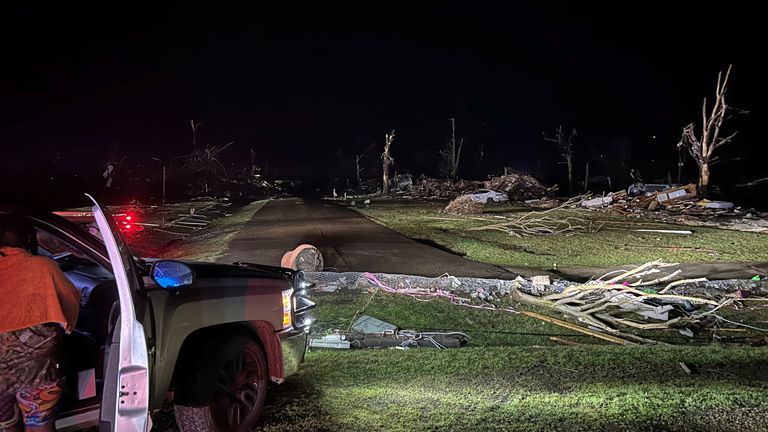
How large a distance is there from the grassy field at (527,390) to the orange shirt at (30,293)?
1.72 m

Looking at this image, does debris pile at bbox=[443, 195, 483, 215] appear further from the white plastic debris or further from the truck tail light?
the truck tail light

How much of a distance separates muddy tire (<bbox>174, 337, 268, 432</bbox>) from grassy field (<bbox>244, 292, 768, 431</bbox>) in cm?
29

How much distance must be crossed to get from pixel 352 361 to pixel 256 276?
6.36 feet

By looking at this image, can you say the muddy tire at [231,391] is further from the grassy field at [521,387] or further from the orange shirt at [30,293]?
the orange shirt at [30,293]

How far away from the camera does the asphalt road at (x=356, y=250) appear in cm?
1188

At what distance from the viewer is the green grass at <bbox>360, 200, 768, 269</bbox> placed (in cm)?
1322

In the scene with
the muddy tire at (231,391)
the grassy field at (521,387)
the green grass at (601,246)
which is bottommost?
the green grass at (601,246)

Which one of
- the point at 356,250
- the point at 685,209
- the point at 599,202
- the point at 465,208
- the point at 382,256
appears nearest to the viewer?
the point at 382,256

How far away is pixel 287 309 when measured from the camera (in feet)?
13.2

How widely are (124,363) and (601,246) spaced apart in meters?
14.8

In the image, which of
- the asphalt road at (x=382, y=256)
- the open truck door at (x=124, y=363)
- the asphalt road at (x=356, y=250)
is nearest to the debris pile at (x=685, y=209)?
the asphalt road at (x=382, y=256)

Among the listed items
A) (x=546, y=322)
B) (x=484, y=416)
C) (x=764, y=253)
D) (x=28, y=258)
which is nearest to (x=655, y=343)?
(x=546, y=322)

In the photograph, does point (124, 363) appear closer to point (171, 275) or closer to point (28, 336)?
point (28, 336)

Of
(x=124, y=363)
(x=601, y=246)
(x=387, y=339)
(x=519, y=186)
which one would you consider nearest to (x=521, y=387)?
(x=387, y=339)
